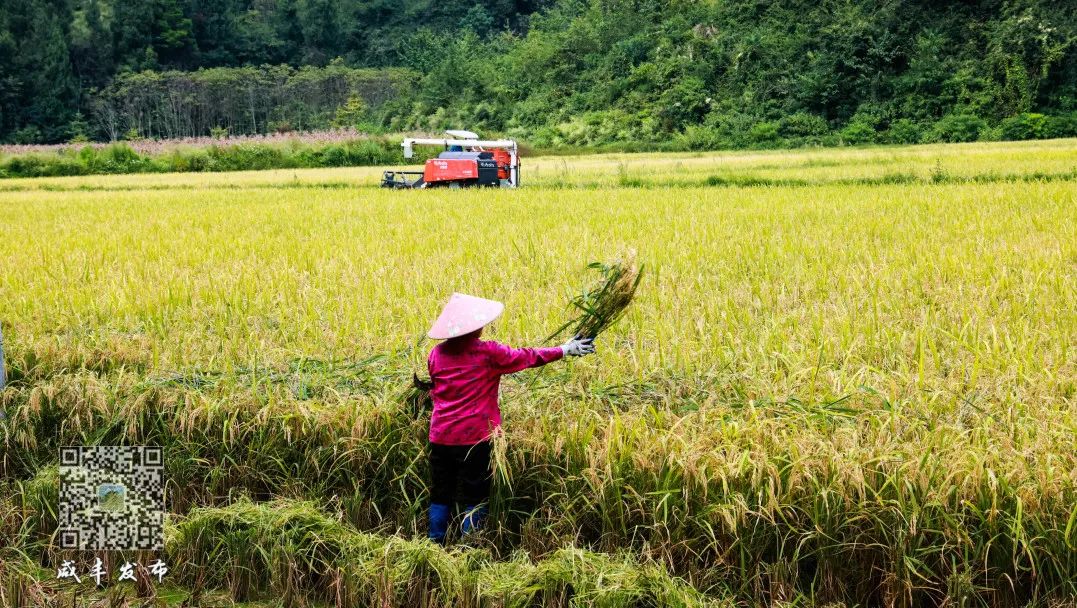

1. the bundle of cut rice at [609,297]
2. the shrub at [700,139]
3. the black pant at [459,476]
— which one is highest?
the bundle of cut rice at [609,297]

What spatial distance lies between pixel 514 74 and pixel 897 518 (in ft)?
117

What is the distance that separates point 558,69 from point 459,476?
110 feet

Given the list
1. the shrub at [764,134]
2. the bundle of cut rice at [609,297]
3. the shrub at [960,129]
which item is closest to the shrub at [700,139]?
the shrub at [764,134]

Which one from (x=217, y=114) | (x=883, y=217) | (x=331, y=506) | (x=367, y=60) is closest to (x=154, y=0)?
(x=217, y=114)

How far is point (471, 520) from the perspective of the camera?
2748 mm

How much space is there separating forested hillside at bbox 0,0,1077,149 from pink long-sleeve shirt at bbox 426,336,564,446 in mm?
23846

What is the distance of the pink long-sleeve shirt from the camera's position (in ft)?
9.11

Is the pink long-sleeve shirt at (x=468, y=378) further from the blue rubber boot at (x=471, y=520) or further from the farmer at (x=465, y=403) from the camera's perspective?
the blue rubber boot at (x=471, y=520)

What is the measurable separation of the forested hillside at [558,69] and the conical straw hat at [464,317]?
2383 centimetres

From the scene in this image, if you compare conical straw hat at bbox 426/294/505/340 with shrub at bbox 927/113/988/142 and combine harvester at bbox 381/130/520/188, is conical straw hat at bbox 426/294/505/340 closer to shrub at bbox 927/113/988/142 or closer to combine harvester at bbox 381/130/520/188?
combine harvester at bbox 381/130/520/188

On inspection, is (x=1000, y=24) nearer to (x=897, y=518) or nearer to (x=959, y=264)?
(x=959, y=264)

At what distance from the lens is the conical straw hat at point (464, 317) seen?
2736mm

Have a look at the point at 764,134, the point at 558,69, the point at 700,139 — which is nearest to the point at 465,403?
the point at 764,134

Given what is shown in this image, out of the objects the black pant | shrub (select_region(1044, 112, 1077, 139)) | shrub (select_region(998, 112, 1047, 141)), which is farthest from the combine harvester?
shrub (select_region(1044, 112, 1077, 139))
